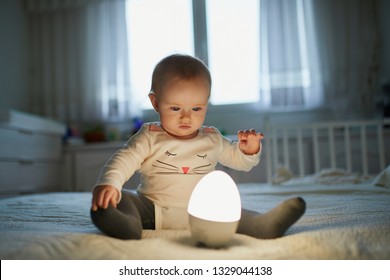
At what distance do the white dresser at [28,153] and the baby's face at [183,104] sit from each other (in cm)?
153

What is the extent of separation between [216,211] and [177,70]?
29cm

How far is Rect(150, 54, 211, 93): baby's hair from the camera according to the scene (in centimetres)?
67

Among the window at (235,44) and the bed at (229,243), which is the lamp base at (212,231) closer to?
the bed at (229,243)

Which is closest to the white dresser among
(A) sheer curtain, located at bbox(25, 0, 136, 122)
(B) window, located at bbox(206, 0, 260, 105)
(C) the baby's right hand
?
(A) sheer curtain, located at bbox(25, 0, 136, 122)

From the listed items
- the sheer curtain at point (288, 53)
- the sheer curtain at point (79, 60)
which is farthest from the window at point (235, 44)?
the sheer curtain at point (79, 60)

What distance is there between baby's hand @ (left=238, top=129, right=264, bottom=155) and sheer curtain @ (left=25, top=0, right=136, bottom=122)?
73.6 inches

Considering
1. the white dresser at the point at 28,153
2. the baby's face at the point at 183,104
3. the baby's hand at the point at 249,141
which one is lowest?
the white dresser at the point at 28,153

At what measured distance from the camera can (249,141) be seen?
2.38ft

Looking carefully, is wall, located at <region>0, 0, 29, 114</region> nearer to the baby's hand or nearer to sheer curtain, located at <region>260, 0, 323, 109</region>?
sheer curtain, located at <region>260, 0, 323, 109</region>

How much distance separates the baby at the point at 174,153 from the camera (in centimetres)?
66

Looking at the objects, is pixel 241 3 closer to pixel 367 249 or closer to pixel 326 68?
pixel 326 68

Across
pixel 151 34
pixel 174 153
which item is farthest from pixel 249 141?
pixel 151 34

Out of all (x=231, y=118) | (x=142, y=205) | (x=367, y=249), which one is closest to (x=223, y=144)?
(x=142, y=205)
